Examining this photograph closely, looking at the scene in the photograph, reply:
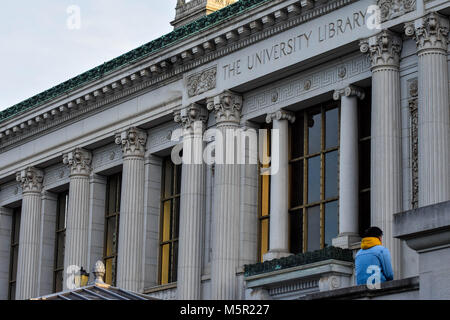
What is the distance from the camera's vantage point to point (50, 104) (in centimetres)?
4503

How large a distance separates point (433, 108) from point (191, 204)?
10.8 metres

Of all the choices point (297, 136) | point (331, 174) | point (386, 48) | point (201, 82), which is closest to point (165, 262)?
point (201, 82)

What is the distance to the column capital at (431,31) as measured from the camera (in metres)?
30.1

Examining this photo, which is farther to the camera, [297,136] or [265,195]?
[265,195]

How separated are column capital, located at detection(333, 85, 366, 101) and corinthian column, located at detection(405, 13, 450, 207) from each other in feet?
9.99

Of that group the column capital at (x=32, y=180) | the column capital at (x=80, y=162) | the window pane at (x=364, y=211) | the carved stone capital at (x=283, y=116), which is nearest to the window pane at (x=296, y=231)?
the window pane at (x=364, y=211)

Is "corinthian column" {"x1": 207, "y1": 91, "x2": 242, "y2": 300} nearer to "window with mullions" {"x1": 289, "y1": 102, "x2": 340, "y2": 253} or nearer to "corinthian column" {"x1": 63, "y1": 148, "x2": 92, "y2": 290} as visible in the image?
"window with mullions" {"x1": 289, "y1": 102, "x2": 340, "y2": 253}

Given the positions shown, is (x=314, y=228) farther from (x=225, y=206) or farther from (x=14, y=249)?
(x=14, y=249)

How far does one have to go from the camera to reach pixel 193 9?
4694 cm

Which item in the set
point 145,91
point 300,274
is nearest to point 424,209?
point 300,274

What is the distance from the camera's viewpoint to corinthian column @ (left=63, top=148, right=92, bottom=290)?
43.7 metres

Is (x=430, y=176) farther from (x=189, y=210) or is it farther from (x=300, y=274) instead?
(x=189, y=210)

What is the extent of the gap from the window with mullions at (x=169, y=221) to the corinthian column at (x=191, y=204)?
229cm
